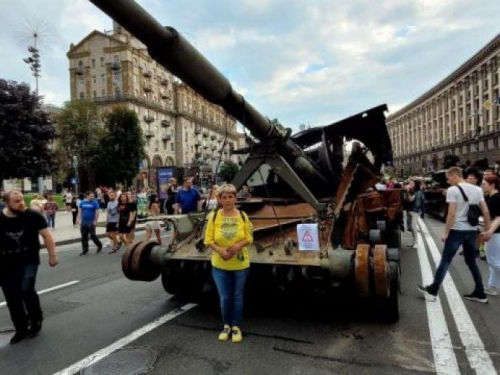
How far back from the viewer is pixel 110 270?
9016 millimetres

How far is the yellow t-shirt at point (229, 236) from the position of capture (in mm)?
4484

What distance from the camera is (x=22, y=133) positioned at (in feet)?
91.6

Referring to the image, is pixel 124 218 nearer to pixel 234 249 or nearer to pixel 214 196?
pixel 214 196

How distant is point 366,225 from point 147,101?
69528mm

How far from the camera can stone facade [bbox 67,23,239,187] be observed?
68438 mm

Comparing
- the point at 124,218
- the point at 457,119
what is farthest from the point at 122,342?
the point at 457,119

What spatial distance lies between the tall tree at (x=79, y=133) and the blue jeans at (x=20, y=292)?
50794 mm

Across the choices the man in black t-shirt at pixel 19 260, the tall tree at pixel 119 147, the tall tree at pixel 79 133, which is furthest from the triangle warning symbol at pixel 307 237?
the tall tree at pixel 79 133

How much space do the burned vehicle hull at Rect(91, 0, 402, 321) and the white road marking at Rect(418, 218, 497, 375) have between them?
724 millimetres

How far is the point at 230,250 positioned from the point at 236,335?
2.86 feet

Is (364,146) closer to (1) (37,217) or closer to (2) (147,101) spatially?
(1) (37,217)

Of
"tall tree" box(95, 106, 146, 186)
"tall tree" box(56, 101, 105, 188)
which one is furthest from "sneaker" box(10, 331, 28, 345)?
"tall tree" box(56, 101, 105, 188)

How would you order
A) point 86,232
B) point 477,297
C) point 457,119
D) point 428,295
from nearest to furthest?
point 477,297 < point 428,295 < point 86,232 < point 457,119

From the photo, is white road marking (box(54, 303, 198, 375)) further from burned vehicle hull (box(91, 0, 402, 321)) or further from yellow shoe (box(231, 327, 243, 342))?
yellow shoe (box(231, 327, 243, 342))
